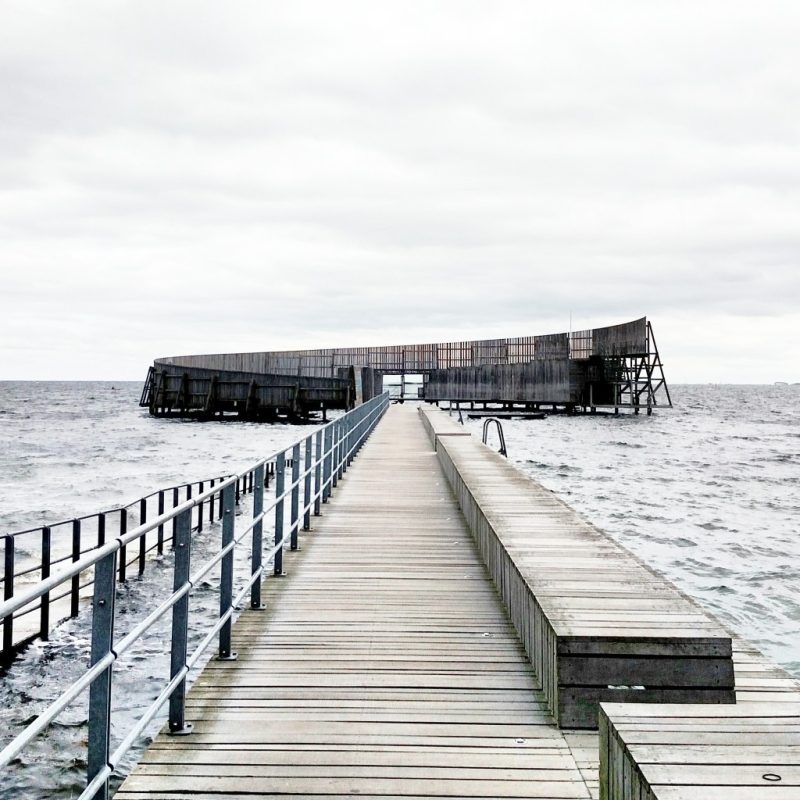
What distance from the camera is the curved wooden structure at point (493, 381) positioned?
53906 mm

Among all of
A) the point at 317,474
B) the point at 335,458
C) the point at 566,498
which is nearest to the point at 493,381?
the point at 566,498

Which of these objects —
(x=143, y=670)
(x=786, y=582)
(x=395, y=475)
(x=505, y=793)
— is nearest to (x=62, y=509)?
(x=395, y=475)

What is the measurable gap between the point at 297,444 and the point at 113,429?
162 feet

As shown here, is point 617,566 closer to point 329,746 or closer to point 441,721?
point 441,721

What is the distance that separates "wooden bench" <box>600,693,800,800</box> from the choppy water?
4.14 metres

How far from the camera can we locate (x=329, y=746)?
3568mm

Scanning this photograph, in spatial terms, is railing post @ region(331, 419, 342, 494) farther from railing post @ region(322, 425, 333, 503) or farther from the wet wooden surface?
the wet wooden surface

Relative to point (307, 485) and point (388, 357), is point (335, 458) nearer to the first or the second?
point (307, 485)

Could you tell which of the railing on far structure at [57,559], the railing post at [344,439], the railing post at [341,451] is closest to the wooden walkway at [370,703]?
the railing on far structure at [57,559]

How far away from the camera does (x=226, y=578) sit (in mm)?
4641

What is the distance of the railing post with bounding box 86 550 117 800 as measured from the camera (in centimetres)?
272

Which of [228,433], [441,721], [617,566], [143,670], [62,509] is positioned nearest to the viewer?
[441,721]

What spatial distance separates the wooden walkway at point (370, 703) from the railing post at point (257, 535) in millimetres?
166

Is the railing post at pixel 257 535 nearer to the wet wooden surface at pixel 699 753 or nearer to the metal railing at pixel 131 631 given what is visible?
the metal railing at pixel 131 631
